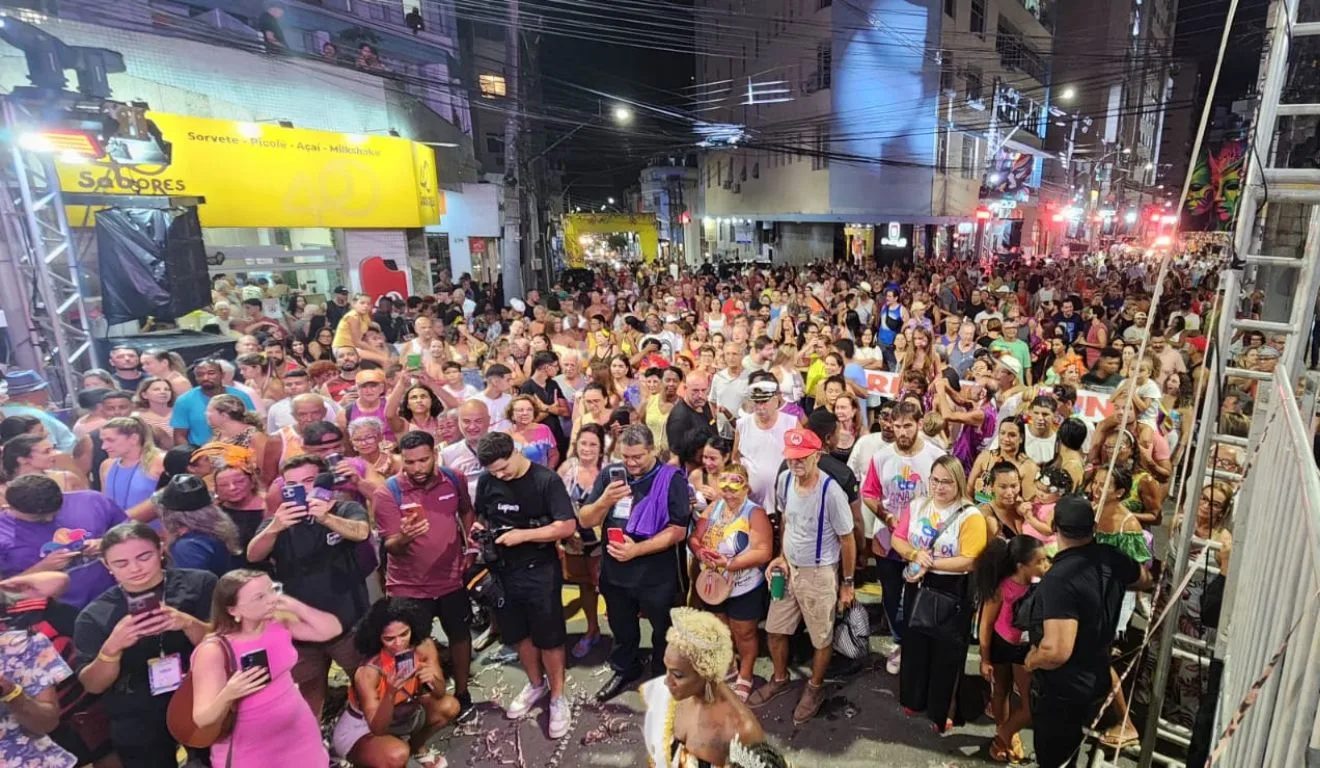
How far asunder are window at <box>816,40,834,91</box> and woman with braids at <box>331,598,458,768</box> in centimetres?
2803

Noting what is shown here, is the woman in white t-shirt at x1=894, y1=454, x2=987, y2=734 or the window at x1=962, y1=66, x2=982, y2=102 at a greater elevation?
the window at x1=962, y1=66, x2=982, y2=102

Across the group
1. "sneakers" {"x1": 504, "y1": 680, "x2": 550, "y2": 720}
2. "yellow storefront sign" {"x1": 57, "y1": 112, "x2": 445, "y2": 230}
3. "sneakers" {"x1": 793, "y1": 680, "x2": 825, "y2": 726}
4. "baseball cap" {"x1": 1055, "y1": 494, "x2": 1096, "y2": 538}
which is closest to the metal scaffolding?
"yellow storefront sign" {"x1": 57, "y1": 112, "x2": 445, "y2": 230}

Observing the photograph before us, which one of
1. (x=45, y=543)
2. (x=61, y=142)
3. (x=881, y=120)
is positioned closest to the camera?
(x=45, y=543)

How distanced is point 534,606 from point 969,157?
31222 mm

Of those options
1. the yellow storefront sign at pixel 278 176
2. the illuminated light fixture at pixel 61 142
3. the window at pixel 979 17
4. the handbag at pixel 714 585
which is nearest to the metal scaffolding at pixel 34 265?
the illuminated light fixture at pixel 61 142

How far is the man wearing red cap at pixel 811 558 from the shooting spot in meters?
3.93

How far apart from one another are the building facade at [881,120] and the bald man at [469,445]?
20.1m

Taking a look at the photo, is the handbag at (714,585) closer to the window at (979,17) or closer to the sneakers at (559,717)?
the sneakers at (559,717)

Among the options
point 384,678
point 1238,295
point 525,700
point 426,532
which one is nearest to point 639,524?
point 426,532

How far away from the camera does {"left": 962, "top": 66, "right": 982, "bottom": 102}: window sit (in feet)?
90.6

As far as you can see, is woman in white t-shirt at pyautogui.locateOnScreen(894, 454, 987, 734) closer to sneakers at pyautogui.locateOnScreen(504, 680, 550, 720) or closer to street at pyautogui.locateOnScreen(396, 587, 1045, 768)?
street at pyautogui.locateOnScreen(396, 587, 1045, 768)

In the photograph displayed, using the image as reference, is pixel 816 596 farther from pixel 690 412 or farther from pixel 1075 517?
pixel 690 412

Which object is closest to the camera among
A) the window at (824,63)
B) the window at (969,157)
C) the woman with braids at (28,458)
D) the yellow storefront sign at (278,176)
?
the woman with braids at (28,458)

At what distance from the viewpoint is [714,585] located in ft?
13.6
